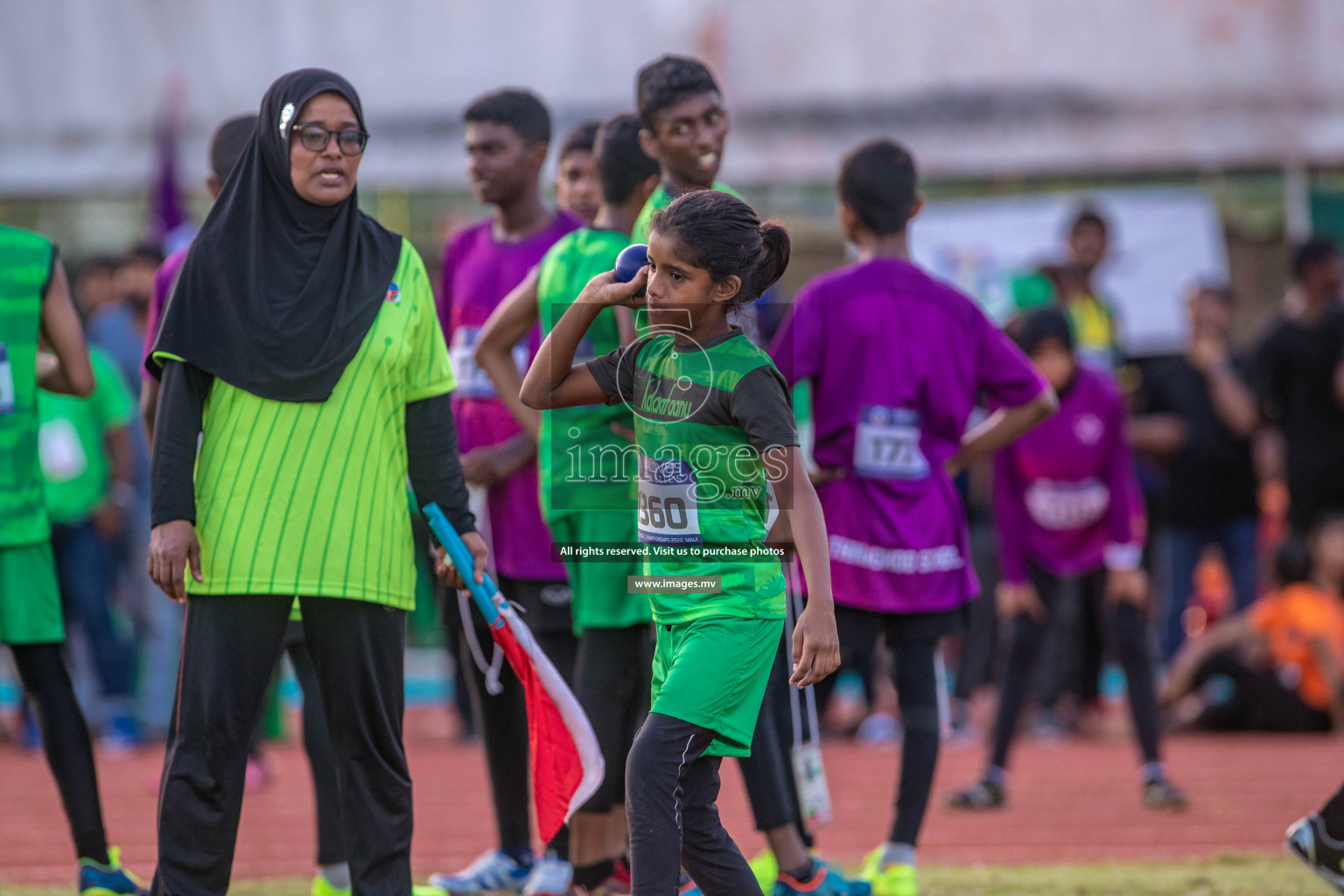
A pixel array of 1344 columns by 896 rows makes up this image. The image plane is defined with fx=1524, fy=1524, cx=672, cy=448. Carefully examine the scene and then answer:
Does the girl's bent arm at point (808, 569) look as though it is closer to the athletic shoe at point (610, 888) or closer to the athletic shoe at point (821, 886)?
the athletic shoe at point (821, 886)

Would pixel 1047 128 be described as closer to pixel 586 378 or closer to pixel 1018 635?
pixel 1018 635

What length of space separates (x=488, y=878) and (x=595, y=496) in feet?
4.14

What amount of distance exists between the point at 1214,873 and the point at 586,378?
277 cm

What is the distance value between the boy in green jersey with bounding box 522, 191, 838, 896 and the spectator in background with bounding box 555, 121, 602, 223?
5.62 feet

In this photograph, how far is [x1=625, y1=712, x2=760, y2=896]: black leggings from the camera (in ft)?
10.7

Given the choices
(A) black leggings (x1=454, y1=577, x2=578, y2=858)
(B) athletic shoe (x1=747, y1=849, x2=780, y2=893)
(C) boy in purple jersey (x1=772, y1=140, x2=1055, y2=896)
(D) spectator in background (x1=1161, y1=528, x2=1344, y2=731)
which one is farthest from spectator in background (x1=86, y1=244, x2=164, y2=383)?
(D) spectator in background (x1=1161, y1=528, x2=1344, y2=731)

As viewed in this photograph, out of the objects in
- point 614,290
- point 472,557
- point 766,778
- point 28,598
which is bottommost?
point 766,778

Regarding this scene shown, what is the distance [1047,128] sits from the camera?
11734mm

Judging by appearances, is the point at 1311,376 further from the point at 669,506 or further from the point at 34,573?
the point at 34,573

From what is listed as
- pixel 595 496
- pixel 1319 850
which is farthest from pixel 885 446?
pixel 1319 850

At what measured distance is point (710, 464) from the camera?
11.3 ft

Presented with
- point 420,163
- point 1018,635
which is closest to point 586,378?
point 1018,635

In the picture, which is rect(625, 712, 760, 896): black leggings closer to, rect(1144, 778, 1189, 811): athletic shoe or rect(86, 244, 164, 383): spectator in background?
Result: rect(1144, 778, 1189, 811): athletic shoe

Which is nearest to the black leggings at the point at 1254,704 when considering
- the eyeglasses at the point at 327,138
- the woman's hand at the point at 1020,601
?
the woman's hand at the point at 1020,601
